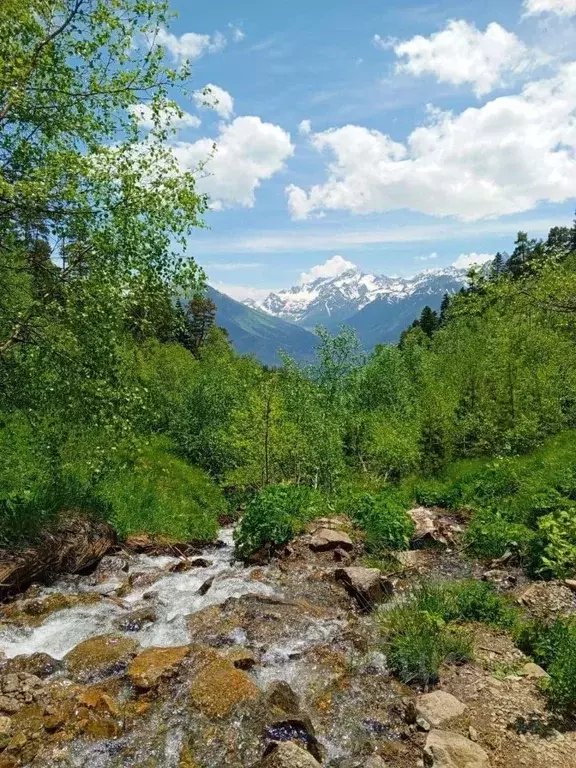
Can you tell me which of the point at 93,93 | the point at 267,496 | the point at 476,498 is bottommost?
the point at 476,498

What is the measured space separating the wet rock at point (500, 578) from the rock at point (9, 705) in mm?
9897

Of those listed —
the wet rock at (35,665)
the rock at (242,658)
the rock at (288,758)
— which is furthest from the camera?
the rock at (242,658)

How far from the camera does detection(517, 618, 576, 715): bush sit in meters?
7.11

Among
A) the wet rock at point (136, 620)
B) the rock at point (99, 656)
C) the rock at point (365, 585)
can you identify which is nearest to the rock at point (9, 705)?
the rock at point (99, 656)

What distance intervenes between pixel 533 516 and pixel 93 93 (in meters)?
15.7

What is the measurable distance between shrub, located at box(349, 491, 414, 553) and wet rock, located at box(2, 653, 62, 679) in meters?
8.94

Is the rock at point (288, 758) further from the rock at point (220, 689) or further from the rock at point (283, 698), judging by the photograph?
the rock at point (220, 689)

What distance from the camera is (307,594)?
39.6 ft

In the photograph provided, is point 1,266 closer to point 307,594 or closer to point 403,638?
point 307,594

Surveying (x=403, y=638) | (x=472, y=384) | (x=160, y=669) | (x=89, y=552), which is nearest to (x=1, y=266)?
(x=89, y=552)

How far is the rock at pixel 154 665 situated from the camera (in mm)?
7891

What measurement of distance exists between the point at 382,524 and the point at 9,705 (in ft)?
35.0

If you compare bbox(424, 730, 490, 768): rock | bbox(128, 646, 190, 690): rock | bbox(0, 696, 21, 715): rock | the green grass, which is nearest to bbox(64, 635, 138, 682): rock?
bbox(128, 646, 190, 690): rock

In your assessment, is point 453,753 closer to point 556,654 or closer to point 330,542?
point 556,654
